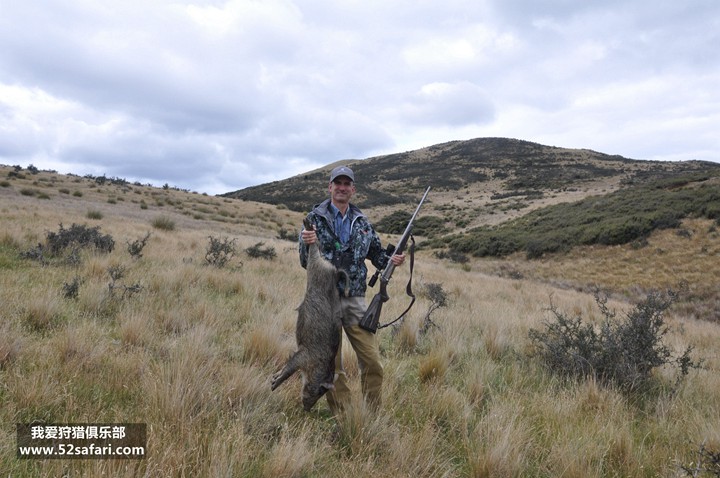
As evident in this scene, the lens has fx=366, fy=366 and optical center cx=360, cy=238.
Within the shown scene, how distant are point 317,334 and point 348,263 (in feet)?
2.27

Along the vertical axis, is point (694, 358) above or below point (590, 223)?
below

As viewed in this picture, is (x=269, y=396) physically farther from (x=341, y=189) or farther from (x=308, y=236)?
(x=341, y=189)

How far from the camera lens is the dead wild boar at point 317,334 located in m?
2.65

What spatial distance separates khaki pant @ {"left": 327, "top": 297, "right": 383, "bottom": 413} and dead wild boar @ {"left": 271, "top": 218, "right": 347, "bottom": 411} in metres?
0.36

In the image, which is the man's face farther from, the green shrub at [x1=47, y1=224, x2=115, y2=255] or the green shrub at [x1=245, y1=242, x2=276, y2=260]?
the green shrub at [x1=245, y1=242, x2=276, y2=260]

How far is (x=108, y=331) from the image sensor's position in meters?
3.97

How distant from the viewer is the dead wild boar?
2648 millimetres

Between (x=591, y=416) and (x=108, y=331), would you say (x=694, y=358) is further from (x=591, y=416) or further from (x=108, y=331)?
(x=108, y=331)

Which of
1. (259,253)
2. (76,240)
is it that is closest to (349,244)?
(76,240)

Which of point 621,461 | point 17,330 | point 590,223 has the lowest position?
point 621,461

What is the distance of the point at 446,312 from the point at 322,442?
5690 mm

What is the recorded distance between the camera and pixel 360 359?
123 inches

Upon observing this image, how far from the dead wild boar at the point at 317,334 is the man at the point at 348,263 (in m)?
0.29

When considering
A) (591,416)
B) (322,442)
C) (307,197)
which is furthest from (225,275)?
(307,197)
